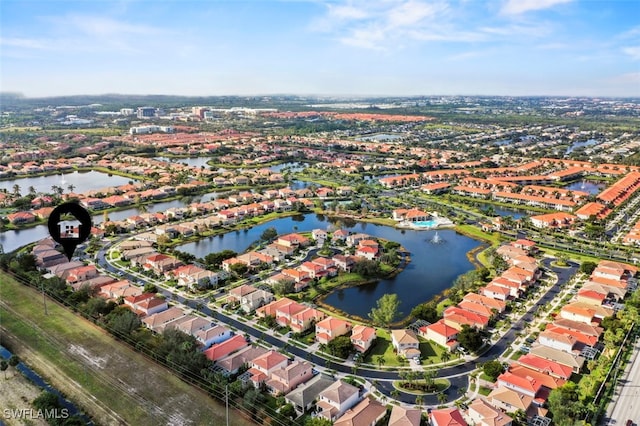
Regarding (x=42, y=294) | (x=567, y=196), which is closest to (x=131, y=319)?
(x=42, y=294)

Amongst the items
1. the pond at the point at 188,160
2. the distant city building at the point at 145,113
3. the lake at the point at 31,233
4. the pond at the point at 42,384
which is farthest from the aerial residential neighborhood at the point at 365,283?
the distant city building at the point at 145,113

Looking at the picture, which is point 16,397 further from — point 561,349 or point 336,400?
point 561,349

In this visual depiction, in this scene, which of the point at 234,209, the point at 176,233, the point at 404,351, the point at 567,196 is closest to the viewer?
the point at 404,351

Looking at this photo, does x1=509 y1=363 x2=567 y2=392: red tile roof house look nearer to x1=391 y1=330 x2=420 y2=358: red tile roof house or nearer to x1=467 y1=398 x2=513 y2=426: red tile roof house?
x1=467 y1=398 x2=513 y2=426: red tile roof house

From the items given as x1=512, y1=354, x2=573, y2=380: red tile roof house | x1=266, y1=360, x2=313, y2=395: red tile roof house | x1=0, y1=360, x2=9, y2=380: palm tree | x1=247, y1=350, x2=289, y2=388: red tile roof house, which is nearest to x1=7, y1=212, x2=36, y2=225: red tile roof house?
x1=0, y1=360, x2=9, y2=380: palm tree

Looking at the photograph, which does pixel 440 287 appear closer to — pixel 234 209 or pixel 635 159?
pixel 234 209

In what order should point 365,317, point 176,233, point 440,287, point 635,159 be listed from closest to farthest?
point 365,317 → point 440,287 → point 176,233 → point 635,159
